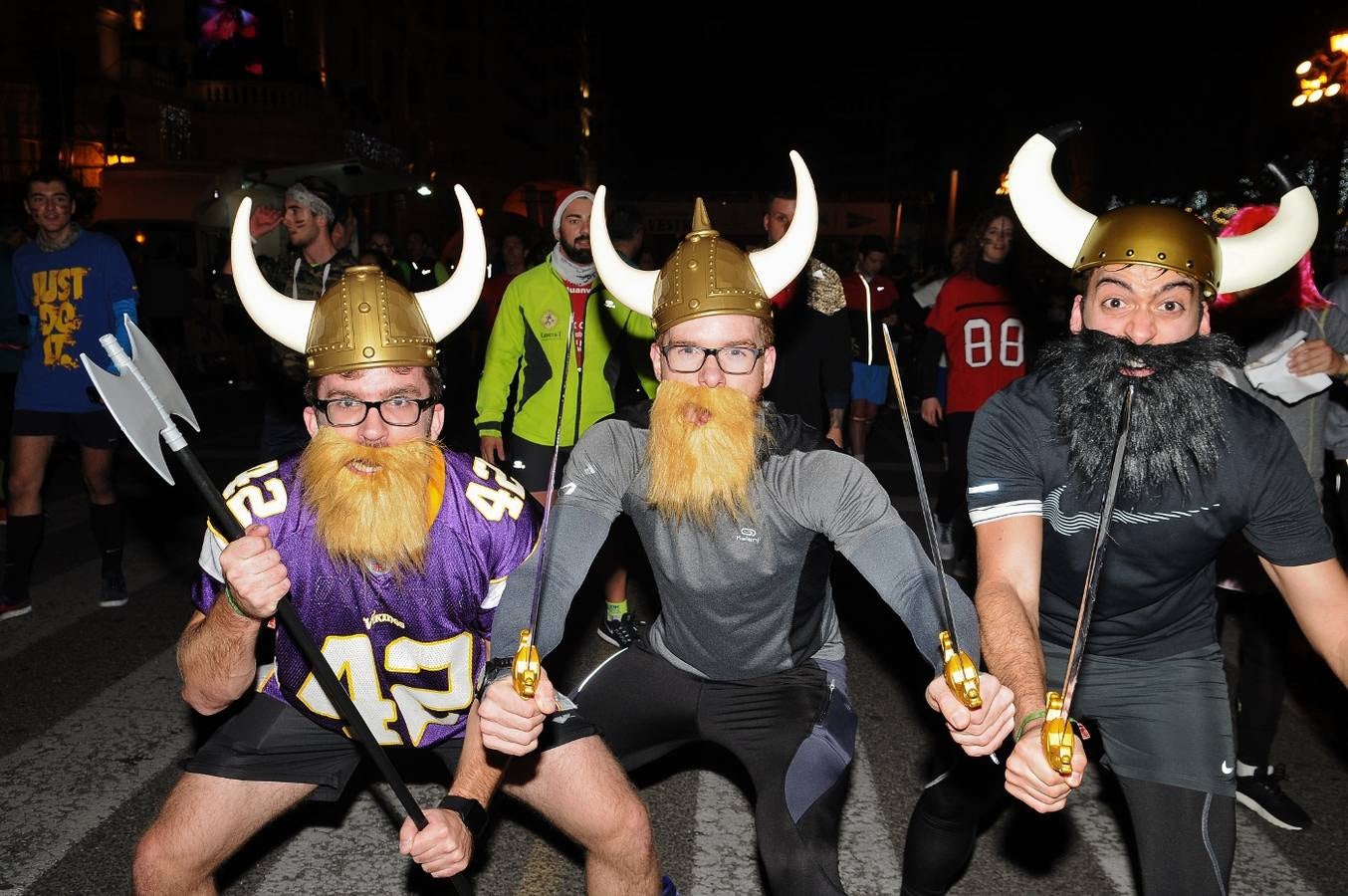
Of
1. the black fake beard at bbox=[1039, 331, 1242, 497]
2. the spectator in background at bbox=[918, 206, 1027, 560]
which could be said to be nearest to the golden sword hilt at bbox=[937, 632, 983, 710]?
the black fake beard at bbox=[1039, 331, 1242, 497]

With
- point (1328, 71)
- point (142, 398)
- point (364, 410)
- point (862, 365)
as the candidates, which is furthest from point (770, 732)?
point (1328, 71)

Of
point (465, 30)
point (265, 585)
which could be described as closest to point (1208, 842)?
point (265, 585)

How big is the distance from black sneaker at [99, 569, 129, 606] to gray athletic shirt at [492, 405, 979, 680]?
14.3ft

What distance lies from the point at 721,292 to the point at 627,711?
1.15 meters

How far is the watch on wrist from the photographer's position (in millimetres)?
2557

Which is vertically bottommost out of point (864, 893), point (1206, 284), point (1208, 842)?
point (864, 893)

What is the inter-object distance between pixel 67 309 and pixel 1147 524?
544 centimetres

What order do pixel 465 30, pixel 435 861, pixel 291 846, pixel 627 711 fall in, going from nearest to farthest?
pixel 435 861
pixel 627 711
pixel 291 846
pixel 465 30

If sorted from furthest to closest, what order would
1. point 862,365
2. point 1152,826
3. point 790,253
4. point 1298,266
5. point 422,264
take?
1. point 422,264
2. point 862,365
3. point 1298,266
4. point 790,253
5. point 1152,826

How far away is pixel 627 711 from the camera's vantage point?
305 cm

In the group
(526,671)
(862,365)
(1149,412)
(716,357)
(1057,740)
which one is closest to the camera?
(1057,740)

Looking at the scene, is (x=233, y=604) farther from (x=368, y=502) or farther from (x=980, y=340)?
(x=980, y=340)

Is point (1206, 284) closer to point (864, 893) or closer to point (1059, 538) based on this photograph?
point (1059, 538)

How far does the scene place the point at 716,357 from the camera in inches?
120
